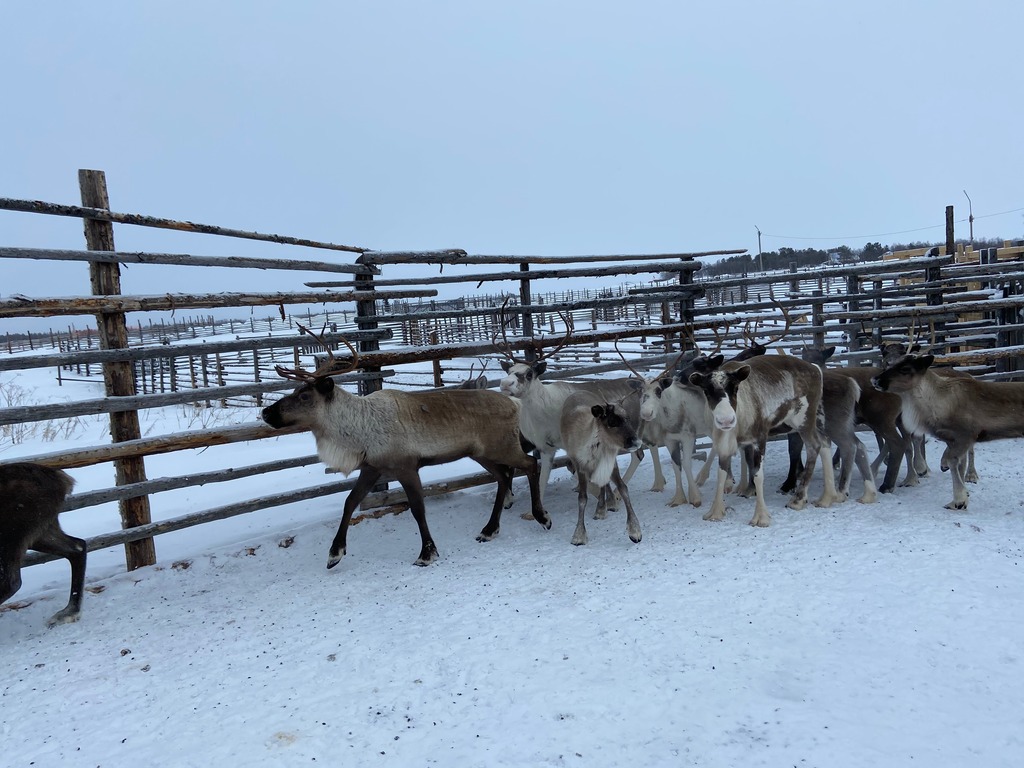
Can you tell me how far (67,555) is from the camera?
165 inches

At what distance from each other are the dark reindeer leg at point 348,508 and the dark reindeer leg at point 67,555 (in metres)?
1.55

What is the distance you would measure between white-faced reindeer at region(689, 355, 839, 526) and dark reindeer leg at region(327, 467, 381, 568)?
2796mm

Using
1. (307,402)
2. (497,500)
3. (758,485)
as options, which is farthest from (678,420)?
(307,402)

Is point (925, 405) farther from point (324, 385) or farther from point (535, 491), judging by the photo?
point (324, 385)

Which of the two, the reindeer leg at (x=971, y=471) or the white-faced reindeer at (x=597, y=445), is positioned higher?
the white-faced reindeer at (x=597, y=445)

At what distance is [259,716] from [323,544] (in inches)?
90.7

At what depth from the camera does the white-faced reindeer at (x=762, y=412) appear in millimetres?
5465

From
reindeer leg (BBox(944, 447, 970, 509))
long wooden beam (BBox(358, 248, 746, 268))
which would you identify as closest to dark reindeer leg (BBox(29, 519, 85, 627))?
long wooden beam (BBox(358, 248, 746, 268))

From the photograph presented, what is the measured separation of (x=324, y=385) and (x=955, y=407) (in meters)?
5.31

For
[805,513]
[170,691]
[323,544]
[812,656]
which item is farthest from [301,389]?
[805,513]

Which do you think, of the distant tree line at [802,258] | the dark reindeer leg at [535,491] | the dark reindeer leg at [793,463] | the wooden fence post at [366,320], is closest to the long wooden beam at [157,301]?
the wooden fence post at [366,320]

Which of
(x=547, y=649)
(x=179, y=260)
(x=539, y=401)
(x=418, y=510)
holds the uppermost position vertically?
(x=179, y=260)

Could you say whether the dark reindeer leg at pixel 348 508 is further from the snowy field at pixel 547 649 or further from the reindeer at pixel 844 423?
the reindeer at pixel 844 423

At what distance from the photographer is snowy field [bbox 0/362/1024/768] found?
2682 mm
